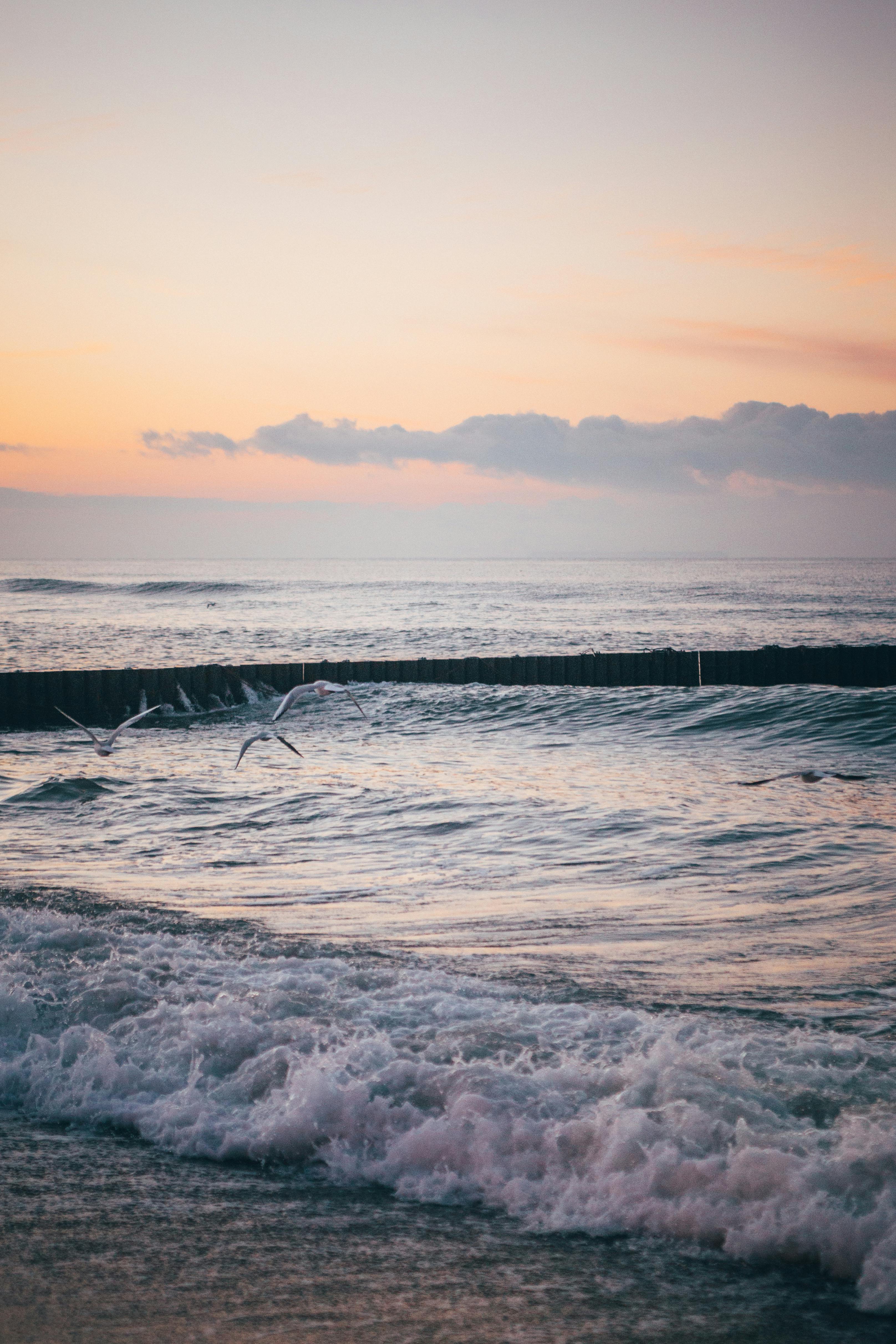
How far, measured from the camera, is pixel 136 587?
75875 mm

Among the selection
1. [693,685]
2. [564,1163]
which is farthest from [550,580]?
[564,1163]

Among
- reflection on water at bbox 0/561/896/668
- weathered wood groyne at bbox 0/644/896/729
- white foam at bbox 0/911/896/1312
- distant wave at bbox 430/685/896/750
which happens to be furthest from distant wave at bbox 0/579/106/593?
white foam at bbox 0/911/896/1312

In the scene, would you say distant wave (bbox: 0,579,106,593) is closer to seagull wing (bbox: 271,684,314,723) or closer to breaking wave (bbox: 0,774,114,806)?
breaking wave (bbox: 0,774,114,806)

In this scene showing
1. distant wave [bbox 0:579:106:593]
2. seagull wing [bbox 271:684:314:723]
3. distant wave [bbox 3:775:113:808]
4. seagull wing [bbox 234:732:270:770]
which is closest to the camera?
seagull wing [bbox 271:684:314:723]

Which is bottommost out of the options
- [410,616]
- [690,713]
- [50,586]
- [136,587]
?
[690,713]

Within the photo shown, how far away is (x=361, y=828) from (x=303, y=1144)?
17.3 ft

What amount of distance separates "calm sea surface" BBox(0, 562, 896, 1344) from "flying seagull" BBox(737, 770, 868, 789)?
0.77 ft

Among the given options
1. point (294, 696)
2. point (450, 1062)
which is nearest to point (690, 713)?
point (294, 696)

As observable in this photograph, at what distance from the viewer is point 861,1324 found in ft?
8.80

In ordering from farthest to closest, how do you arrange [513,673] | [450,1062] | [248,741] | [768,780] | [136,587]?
[136,587]
[513,673]
[768,780]
[248,741]
[450,1062]

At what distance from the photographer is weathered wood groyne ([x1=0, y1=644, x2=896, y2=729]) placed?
18953 mm

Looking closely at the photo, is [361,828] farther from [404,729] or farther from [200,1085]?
→ [404,729]

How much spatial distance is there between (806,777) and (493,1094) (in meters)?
8.19

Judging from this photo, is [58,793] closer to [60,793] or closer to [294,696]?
[60,793]
